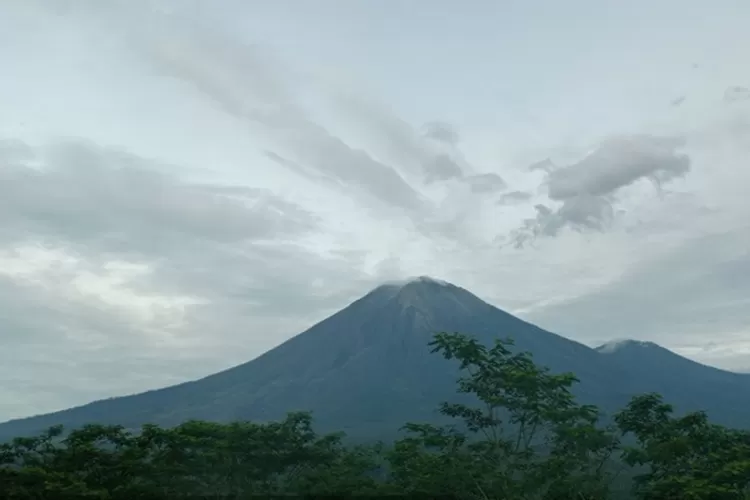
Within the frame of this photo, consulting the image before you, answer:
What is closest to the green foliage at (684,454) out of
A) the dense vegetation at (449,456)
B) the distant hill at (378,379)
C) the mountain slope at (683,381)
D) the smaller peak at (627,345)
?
the dense vegetation at (449,456)

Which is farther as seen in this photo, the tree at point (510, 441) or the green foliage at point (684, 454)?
the tree at point (510, 441)

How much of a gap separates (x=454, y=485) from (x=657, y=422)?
5.78 m

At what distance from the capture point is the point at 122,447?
18.2 meters

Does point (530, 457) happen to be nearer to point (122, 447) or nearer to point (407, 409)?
point (122, 447)

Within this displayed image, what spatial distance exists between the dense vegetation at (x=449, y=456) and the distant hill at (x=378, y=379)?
220ft

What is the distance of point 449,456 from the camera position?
18.9 meters

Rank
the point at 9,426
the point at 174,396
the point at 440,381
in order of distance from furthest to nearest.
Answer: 1. the point at 9,426
2. the point at 174,396
3. the point at 440,381

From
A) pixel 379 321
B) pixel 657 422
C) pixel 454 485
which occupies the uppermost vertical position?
pixel 379 321

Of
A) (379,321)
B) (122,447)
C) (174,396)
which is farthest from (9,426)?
(122,447)

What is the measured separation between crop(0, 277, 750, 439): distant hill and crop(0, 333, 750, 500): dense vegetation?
67.0 m

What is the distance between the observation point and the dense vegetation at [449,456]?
55.2 feet

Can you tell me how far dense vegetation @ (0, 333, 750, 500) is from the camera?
1683 centimetres

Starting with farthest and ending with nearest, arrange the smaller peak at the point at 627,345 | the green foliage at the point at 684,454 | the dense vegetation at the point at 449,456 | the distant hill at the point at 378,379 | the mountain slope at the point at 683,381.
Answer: the smaller peak at the point at 627,345, the mountain slope at the point at 683,381, the distant hill at the point at 378,379, the dense vegetation at the point at 449,456, the green foliage at the point at 684,454

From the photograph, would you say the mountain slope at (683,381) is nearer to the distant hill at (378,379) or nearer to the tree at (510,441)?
the distant hill at (378,379)
